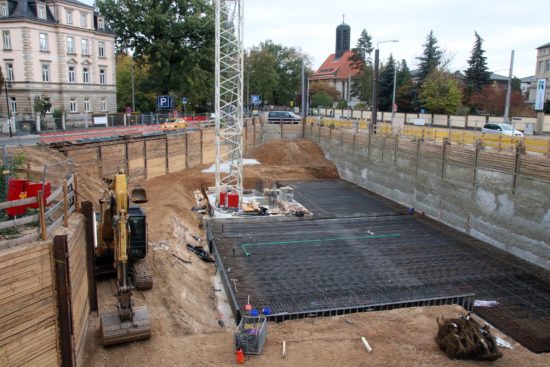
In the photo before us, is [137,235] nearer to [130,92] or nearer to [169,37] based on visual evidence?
[169,37]

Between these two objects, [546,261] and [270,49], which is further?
[270,49]

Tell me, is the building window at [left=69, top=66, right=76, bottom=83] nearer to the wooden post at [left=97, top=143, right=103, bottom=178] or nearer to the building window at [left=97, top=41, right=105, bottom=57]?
the building window at [left=97, top=41, right=105, bottom=57]

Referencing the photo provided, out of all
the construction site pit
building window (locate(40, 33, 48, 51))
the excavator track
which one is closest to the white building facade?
building window (locate(40, 33, 48, 51))

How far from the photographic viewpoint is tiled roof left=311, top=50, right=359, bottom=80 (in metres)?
112

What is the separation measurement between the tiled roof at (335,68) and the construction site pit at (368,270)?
86862mm

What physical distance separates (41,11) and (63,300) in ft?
156

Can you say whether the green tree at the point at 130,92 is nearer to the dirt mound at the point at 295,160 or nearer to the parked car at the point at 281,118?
the parked car at the point at 281,118

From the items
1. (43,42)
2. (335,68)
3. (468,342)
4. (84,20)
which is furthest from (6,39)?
(335,68)

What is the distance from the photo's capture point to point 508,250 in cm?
2177

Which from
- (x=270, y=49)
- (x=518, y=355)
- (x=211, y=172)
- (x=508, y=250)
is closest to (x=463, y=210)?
(x=508, y=250)

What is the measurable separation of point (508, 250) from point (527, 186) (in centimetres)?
311

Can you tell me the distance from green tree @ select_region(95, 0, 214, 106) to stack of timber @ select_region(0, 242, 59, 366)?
151ft

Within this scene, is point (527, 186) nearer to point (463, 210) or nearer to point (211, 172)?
point (463, 210)

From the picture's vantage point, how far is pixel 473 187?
24.4 metres
